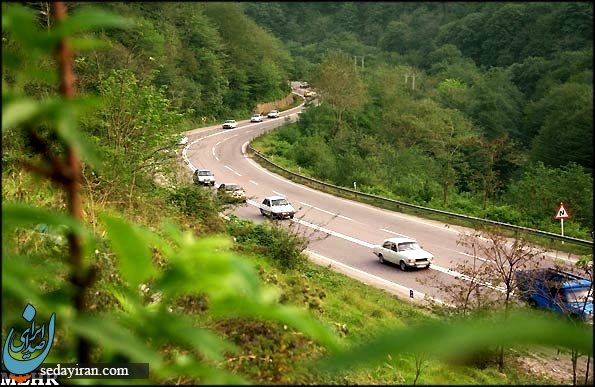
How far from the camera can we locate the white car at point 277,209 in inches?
836

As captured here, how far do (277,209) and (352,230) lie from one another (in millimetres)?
2982

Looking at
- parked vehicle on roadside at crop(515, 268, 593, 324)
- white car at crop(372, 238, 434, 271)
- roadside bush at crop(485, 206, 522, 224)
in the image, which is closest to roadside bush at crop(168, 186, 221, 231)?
white car at crop(372, 238, 434, 271)

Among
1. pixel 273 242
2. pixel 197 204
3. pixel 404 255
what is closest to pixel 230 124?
pixel 404 255

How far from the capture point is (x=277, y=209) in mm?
21391

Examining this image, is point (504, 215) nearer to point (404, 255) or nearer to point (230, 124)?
point (404, 255)

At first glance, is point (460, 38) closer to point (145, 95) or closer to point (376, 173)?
point (376, 173)

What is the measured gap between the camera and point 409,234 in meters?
20.4

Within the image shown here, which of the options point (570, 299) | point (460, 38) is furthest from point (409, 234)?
point (460, 38)

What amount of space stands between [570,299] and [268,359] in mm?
7661

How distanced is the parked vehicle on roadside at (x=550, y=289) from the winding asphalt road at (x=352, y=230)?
1.57 m

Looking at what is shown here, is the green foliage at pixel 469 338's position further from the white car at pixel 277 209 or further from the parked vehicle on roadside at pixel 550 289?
the white car at pixel 277 209

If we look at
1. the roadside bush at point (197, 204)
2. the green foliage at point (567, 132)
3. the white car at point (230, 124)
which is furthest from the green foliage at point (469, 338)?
the white car at point (230, 124)

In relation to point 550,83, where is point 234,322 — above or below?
above

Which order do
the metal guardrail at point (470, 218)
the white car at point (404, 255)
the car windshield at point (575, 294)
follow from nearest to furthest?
the car windshield at point (575, 294), the white car at point (404, 255), the metal guardrail at point (470, 218)
